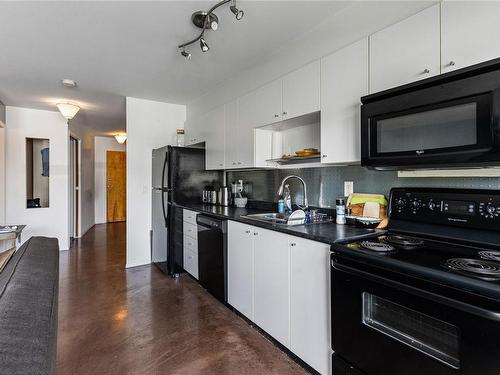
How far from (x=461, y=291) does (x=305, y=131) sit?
1.86 m

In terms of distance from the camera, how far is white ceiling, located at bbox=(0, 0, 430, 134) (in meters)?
1.93

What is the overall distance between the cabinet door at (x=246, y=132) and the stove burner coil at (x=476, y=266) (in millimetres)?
1907

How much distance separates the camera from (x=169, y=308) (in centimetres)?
262

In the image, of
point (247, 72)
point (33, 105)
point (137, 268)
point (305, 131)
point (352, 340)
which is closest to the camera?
point (352, 340)

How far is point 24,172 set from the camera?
4508 millimetres

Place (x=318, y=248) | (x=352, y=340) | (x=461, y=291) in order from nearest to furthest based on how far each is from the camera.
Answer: (x=461, y=291)
(x=352, y=340)
(x=318, y=248)

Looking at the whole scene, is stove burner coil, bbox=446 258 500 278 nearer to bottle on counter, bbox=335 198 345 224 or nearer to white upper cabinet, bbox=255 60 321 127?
bottle on counter, bbox=335 198 345 224

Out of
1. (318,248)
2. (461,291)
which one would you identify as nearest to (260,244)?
(318,248)

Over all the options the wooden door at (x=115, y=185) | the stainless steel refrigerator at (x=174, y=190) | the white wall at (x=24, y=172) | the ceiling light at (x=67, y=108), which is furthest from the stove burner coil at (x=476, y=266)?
the wooden door at (x=115, y=185)

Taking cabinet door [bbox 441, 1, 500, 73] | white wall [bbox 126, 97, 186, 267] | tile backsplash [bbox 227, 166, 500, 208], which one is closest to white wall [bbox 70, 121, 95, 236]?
white wall [bbox 126, 97, 186, 267]

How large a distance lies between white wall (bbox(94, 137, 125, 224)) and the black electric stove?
24.4 feet

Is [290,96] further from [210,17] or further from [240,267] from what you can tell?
[240,267]

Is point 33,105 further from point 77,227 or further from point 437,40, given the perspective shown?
point 437,40

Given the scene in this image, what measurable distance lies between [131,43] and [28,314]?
2298 mm
